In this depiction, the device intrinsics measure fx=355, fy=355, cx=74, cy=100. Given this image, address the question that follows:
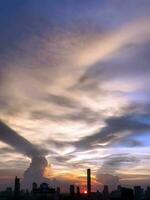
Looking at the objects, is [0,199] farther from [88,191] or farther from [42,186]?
[88,191]

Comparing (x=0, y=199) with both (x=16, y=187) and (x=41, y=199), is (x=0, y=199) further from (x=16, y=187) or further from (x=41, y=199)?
(x=41, y=199)

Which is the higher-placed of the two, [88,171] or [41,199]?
[88,171]

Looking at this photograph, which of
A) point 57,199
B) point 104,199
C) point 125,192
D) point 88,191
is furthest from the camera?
point 104,199

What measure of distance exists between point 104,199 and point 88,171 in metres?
34.4

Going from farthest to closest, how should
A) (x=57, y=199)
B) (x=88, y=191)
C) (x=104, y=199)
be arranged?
(x=104, y=199), (x=57, y=199), (x=88, y=191)

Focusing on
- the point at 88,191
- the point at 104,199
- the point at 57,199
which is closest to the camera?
the point at 88,191

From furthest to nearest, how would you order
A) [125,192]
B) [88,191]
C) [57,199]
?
[57,199] → [88,191] → [125,192]

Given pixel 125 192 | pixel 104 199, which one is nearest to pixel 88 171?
pixel 104 199

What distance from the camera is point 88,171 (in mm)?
130000

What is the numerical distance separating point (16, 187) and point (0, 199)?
941cm

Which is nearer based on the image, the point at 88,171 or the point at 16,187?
the point at 88,171

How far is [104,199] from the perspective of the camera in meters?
158

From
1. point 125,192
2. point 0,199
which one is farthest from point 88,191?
point 0,199

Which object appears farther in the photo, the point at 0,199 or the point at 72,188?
the point at 0,199
